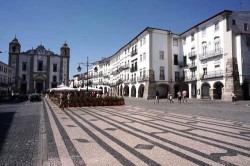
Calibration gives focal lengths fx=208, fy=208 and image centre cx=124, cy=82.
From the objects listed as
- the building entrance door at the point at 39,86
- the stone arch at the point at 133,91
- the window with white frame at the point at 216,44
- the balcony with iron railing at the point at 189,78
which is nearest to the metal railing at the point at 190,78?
the balcony with iron railing at the point at 189,78

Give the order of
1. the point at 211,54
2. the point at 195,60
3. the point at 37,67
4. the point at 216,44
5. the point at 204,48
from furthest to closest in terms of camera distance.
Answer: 1. the point at 37,67
2. the point at 195,60
3. the point at 204,48
4. the point at 211,54
5. the point at 216,44

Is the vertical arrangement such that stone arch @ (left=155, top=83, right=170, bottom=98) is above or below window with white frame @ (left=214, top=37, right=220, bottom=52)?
below

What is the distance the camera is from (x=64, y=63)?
6275 centimetres

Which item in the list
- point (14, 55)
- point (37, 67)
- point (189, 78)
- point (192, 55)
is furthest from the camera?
point (37, 67)

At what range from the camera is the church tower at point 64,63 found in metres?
62.2

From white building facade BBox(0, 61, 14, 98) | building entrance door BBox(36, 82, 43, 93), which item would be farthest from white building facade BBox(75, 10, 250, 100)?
white building facade BBox(0, 61, 14, 98)

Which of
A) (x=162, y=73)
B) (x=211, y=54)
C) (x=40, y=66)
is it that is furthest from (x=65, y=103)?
(x=40, y=66)

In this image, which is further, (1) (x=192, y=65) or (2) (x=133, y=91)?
(2) (x=133, y=91)

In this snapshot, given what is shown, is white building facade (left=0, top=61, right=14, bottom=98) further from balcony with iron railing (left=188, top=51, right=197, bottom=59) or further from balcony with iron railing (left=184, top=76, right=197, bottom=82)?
balcony with iron railing (left=188, top=51, right=197, bottom=59)

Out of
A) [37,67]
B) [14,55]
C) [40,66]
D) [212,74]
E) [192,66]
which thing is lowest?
[212,74]

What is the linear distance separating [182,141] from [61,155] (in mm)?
3321

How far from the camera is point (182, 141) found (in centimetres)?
593

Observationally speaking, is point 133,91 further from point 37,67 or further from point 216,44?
point 37,67

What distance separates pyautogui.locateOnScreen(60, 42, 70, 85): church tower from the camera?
62.2 m
